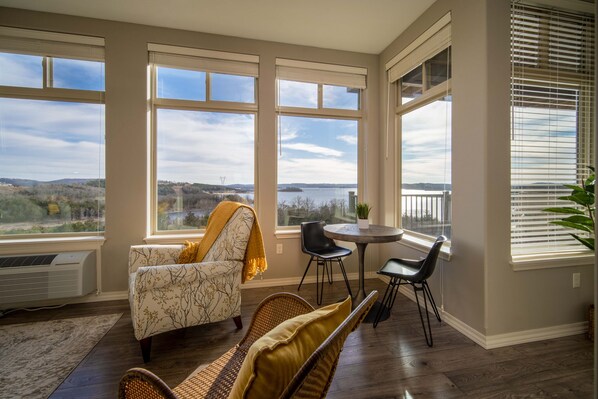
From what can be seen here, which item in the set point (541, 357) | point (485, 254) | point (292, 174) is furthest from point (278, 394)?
point (292, 174)

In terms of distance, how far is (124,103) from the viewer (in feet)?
9.18

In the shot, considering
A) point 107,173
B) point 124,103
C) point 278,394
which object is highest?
point 124,103

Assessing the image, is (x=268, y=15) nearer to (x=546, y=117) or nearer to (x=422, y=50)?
(x=422, y=50)

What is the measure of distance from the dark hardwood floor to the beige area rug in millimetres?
82

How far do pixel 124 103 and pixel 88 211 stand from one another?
1.17m

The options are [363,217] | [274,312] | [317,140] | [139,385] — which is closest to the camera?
[139,385]

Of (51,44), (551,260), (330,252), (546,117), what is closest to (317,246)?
(330,252)

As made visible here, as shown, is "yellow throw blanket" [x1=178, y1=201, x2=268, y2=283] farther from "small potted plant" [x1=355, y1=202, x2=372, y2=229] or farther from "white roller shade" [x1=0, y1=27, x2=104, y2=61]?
"white roller shade" [x1=0, y1=27, x2=104, y2=61]

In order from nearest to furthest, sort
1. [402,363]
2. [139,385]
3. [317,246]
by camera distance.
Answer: [139,385] → [402,363] → [317,246]

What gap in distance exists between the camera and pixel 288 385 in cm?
63

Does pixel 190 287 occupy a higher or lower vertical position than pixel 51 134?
lower

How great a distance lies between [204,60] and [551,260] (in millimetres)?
3612

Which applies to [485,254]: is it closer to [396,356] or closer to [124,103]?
[396,356]

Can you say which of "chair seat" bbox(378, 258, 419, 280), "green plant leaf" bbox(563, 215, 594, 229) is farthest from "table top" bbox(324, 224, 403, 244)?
"green plant leaf" bbox(563, 215, 594, 229)
